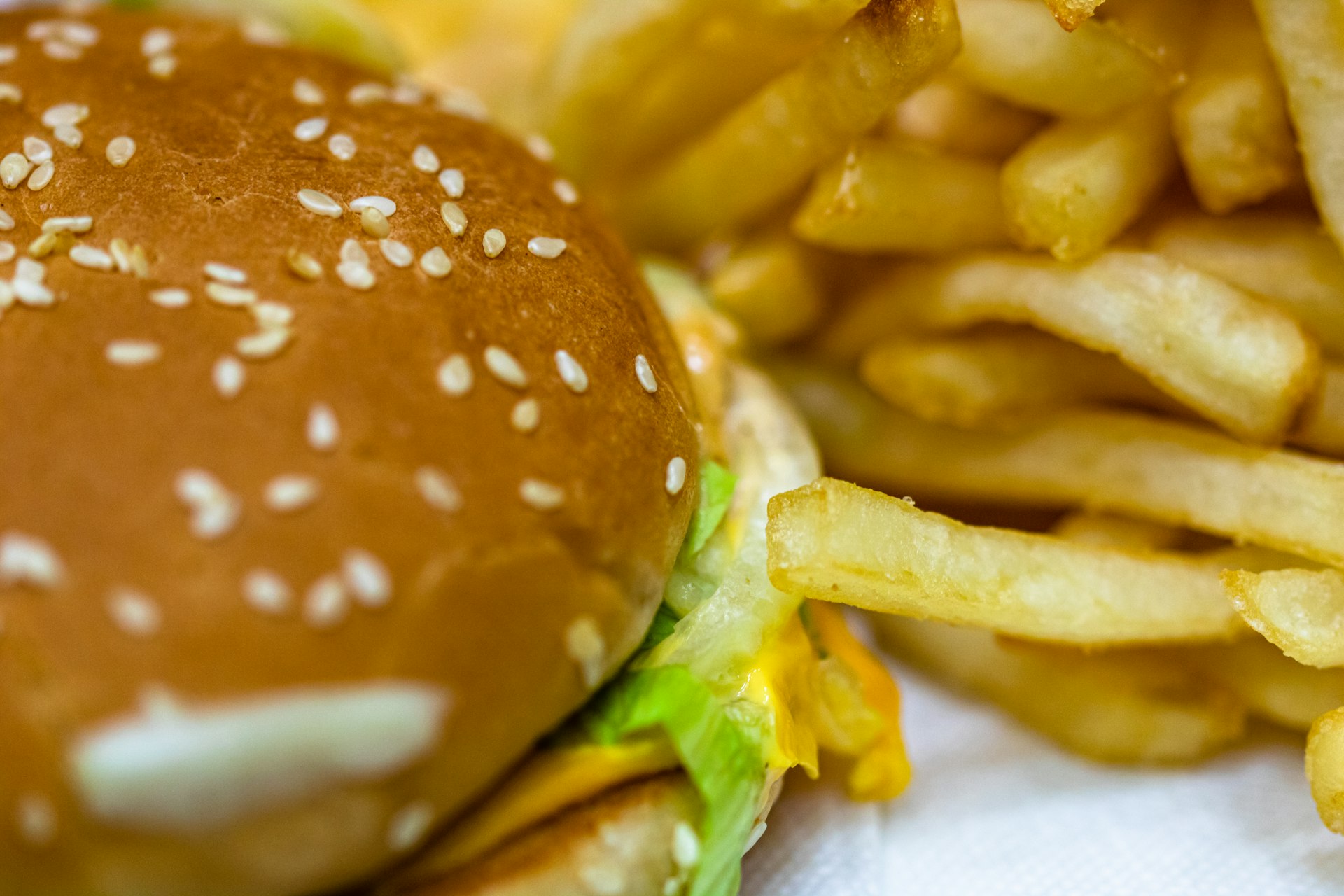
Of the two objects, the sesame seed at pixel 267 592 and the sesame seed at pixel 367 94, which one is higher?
the sesame seed at pixel 367 94

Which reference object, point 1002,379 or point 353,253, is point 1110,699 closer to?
point 1002,379

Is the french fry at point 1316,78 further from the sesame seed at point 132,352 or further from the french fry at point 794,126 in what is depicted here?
the sesame seed at point 132,352

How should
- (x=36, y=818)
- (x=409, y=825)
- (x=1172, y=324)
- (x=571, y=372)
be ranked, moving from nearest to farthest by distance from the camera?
(x=36, y=818), (x=409, y=825), (x=571, y=372), (x=1172, y=324)

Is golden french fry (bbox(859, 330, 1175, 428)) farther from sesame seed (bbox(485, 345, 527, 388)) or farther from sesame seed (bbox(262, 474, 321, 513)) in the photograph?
sesame seed (bbox(262, 474, 321, 513))

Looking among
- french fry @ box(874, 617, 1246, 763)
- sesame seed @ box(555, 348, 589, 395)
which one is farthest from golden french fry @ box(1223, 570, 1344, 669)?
sesame seed @ box(555, 348, 589, 395)

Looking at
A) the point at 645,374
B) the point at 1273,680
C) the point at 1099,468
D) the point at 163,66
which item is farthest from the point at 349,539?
the point at 1273,680

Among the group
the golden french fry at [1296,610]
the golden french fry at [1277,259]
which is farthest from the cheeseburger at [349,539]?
the golden french fry at [1277,259]
